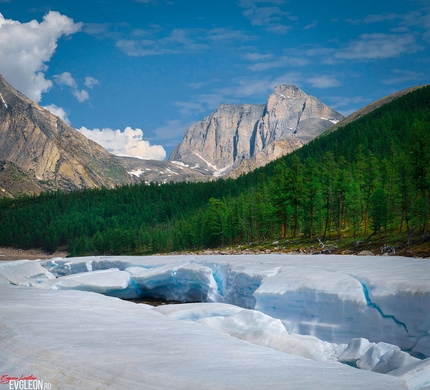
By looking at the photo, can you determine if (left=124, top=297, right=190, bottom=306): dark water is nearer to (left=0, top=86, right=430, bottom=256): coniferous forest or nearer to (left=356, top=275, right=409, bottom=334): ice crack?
(left=356, top=275, right=409, bottom=334): ice crack

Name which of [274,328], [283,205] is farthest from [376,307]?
[283,205]

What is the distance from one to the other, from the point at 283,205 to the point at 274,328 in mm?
42645

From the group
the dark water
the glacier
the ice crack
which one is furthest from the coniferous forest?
the ice crack

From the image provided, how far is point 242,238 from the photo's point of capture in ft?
252

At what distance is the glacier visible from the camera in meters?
6.13

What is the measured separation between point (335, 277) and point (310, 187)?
38142mm

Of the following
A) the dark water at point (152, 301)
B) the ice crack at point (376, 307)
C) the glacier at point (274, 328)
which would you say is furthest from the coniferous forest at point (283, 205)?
the ice crack at point (376, 307)

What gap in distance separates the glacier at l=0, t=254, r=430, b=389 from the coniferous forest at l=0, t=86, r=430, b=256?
23.0 meters

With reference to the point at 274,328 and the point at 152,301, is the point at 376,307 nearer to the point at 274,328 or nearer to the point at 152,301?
the point at 274,328

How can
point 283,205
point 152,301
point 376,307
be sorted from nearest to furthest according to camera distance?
point 376,307 < point 152,301 < point 283,205

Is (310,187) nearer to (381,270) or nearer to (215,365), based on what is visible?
(381,270)

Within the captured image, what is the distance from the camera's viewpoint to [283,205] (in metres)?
53.4

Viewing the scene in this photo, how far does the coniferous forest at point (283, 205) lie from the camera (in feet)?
132

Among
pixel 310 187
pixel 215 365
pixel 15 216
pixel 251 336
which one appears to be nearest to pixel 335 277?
pixel 251 336
